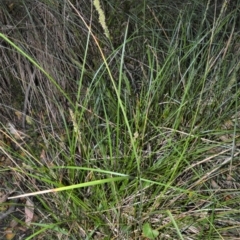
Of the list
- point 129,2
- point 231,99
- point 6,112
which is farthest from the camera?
point 129,2

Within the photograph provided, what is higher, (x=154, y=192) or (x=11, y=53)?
(x=11, y=53)

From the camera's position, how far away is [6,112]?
210 centimetres

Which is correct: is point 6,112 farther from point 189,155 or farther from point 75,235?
point 189,155

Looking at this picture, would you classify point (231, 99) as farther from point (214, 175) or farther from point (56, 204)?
point (56, 204)

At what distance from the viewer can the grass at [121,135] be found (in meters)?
1.61

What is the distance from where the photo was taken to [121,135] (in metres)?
1.82

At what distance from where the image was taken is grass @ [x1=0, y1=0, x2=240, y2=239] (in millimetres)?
1609

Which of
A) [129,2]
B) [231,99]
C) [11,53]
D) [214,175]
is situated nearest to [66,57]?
[11,53]

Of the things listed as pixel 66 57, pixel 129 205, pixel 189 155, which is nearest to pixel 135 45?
pixel 66 57

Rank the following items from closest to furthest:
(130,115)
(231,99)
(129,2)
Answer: (130,115) < (231,99) < (129,2)

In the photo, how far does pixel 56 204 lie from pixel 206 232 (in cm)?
50

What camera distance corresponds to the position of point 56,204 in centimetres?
168

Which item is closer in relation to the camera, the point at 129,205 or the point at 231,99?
the point at 129,205

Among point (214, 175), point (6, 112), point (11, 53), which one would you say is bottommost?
point (214, 175)
